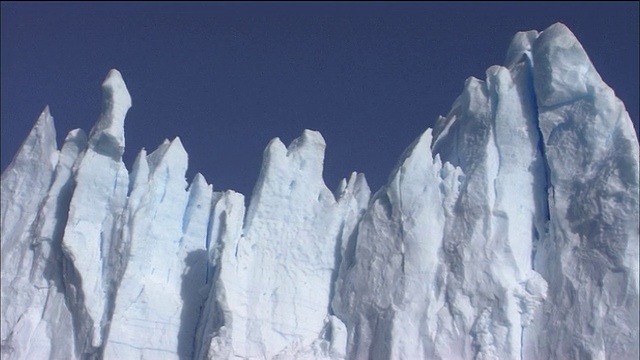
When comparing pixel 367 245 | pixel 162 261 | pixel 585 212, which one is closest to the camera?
pixel 585 212

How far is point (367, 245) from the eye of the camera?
20641mm

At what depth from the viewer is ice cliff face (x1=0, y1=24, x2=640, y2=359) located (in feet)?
61.6

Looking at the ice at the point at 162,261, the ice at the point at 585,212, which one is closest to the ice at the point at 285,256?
the ice at the point at 162,261

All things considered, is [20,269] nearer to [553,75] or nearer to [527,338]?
[527,338]

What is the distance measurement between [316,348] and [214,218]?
4.49m

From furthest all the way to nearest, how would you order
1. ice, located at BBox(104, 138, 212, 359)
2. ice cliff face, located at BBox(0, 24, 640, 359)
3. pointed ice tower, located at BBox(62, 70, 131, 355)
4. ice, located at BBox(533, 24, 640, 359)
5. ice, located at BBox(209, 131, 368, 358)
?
pointed ice tower, located at BBox(62, 70, 131, 355) < ice, located at BBox(104, 138, 212, 359) < ice, located at BBox(209, 131, 368, 358) < ice cliff face, located at BBox(0, 24, 640, 359) < ice, located at BBox(533, 24, 640, 359)

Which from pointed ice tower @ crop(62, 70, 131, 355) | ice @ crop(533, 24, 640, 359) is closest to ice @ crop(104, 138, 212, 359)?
pointed ice tower @ crop(62, 70, 131, 355)

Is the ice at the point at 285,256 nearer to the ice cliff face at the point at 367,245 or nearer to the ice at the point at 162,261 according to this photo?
the ice cliff face at the point at 367,245

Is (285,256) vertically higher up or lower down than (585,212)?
lower down

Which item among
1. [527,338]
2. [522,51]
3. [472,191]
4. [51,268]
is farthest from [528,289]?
[51,268]

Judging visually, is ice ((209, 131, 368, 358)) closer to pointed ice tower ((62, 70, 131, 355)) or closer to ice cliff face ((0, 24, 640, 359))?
ice cliff face ((0, 24, 640, 359))

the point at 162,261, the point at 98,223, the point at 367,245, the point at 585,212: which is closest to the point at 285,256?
the point at 367,245

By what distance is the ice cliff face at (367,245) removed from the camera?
18.8m

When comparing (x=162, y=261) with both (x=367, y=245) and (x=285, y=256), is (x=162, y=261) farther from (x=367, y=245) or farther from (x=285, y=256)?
(x=367, y=245)
